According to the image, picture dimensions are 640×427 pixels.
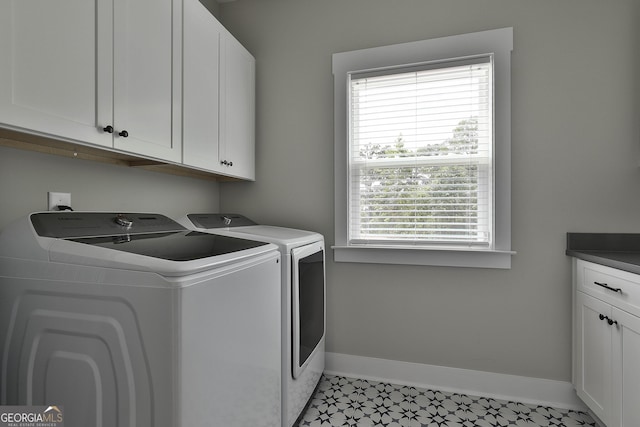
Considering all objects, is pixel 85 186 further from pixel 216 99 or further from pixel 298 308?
pixel 298 308

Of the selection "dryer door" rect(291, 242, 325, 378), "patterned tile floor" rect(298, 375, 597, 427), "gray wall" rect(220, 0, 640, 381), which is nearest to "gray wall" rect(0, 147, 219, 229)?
"gray wall" rect(220, 0, 640, 381)

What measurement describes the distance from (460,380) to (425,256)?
2.66ft

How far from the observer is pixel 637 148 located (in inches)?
72.1

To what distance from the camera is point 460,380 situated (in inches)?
82.7

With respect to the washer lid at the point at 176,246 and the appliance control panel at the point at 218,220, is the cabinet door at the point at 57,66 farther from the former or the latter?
the appliance control panel at the point at 218,220

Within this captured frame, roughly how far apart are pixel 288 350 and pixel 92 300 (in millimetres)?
905

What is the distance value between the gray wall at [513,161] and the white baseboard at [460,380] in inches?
2.0

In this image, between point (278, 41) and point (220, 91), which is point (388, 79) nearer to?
point (278, 41)

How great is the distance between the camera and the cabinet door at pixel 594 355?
61.9 inches

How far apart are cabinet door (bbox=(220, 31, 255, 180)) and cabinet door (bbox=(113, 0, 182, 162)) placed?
16.9 inches

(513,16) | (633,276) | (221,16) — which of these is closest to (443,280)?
(633,276)

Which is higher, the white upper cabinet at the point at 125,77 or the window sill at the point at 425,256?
the white upper cabinet at the point at 125,77
